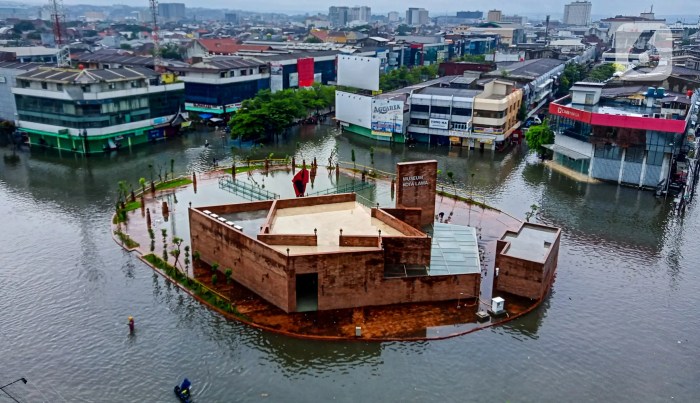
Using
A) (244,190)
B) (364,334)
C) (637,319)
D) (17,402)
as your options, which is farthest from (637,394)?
(244,190)

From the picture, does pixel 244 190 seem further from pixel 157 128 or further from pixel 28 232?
pixel 157 128

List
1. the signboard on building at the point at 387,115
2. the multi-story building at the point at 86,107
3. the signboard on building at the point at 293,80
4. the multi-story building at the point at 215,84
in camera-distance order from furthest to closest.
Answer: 1. the signboard on building at the point at 293,80
2. the multi-story building at the point at 215,84
3. the signboard on building at the point at 387,115
4. the multi-story building at the point at 86,107

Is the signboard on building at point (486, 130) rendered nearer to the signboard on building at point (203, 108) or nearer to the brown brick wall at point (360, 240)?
the signboard on building at point (203, 108)

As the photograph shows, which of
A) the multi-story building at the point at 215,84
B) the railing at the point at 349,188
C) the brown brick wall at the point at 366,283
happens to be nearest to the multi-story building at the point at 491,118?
the railing at the point at 349,188

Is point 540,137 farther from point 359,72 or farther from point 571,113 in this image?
point 359,72

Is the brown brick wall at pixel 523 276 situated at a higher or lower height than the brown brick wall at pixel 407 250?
lower

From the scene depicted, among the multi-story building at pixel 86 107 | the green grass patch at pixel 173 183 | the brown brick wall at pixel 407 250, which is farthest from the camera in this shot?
the multi-story building at pixel 86 107

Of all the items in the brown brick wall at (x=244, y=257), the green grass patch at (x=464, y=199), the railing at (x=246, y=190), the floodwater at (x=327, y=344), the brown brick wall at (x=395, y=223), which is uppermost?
the brown brick wall at (x=395, y=223)

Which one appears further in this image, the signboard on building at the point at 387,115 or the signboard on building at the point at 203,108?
the signboard on building at the point at 203,108
